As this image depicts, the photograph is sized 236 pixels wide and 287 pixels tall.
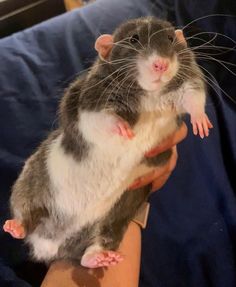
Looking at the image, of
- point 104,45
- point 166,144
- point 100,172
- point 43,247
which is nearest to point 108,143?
point 100,172

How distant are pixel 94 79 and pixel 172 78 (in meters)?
0.23

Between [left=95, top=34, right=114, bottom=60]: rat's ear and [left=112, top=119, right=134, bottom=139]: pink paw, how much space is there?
226 mm

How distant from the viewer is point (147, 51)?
1098 mm

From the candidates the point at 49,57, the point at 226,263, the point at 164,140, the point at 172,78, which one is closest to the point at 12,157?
the point at 49,57

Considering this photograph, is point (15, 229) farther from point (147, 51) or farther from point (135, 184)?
point (147, 51)

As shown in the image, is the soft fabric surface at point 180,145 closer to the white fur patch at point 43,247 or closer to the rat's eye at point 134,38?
the white fur patch at point 43,247

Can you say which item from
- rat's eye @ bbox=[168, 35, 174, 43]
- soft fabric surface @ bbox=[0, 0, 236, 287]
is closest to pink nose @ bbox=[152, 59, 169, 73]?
→ rat's eye @ bbox=[168, 35, 174, 43]

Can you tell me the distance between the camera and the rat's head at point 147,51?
1086 mm

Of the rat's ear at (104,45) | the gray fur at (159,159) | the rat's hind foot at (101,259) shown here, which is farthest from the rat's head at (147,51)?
the rat's hind foot at (101,259)

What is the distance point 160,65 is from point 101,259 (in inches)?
21.9

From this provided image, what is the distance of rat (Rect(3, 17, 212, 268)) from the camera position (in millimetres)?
1171

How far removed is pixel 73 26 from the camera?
6.33 ft

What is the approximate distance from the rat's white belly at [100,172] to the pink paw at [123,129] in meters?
0.05

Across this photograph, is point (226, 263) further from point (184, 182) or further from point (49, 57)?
point (49, 57)
